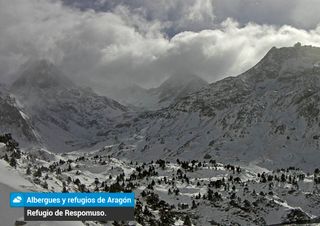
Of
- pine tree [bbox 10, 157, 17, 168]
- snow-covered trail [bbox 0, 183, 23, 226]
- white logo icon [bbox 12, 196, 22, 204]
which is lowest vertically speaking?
snow-covered trail [bbox 0, 183, 23, 226]

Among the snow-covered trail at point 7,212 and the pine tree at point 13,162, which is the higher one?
the pine tree at point 13,162

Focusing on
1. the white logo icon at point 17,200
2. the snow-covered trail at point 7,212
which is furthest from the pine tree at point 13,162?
the white logo icon at point 17,200

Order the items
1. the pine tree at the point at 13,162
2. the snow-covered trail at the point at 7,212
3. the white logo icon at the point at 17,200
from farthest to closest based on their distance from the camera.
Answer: the pine tree at the point at 13,162 < the white logo icon at the point at 17,200 < the snow-covered trail at the point at 7,212

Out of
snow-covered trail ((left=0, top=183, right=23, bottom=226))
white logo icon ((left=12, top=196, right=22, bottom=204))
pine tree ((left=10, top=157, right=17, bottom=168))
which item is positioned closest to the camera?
snow-covered trail ((left=0, top=183, right=23, bottom=226))

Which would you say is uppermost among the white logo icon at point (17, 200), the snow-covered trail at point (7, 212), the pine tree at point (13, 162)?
the pine tree at point (13, 162)

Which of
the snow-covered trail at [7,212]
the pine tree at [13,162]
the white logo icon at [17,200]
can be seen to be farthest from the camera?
Result: the pine tree at [13,162]

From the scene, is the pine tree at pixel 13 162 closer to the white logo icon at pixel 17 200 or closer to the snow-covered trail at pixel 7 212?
the snow-covered trail at pixel 7 212

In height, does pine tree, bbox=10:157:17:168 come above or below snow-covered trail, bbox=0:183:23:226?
above

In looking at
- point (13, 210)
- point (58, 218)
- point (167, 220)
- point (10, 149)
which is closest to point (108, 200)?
point (58, 218)

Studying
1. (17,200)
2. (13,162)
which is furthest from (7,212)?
(13,162)

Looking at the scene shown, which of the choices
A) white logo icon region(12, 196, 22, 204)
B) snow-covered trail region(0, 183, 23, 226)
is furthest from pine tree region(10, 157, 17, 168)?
white logo icon region(12, 196, 22, 204)

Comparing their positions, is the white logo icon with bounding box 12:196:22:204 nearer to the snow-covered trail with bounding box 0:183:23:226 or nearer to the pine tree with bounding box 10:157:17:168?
the snow-covered trail with bounding box 0:183:23:226

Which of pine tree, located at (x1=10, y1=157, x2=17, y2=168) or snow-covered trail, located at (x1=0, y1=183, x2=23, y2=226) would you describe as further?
pine tree, located at (x1=10, y1=157, x2=17, y2=168)
